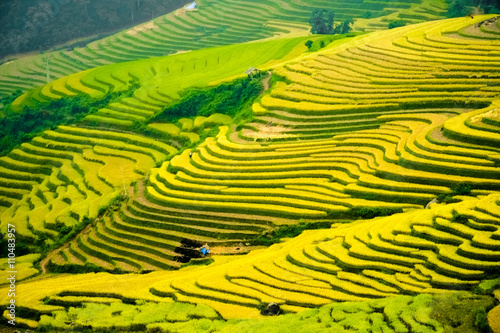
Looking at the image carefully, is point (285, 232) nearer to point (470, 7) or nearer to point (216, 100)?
point (216, 100)

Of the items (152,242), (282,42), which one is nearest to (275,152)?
(152,242)

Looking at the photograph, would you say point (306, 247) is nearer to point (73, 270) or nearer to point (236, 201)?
point (236, 201)

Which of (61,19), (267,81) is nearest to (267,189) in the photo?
(267,81)

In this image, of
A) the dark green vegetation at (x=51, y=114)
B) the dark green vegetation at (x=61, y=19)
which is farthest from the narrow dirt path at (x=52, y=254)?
the dark green vegetation at (x=61, y=19)

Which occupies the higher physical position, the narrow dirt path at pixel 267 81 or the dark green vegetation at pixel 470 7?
the dark green vegetation at pixel 470 7

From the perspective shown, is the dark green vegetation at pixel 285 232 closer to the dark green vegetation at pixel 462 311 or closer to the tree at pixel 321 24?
the dark green vegetation at pixel 462 311
